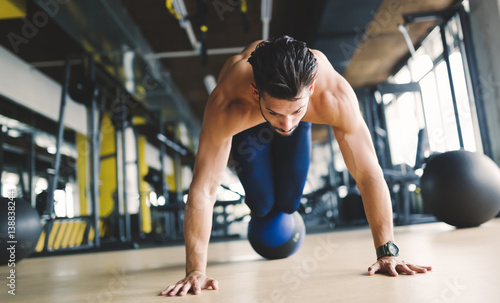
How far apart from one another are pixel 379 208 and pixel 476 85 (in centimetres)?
390

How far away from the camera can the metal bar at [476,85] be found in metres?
4.47

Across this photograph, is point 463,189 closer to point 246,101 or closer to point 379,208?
point 379,208

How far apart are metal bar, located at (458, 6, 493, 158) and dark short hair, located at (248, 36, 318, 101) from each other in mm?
A: 4045

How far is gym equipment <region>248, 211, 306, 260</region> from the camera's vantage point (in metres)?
2.05

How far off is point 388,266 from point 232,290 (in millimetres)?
511

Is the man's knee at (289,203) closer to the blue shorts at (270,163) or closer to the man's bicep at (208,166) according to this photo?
the blue shorts at (270,163)

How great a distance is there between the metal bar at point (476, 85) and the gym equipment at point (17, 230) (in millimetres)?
4433

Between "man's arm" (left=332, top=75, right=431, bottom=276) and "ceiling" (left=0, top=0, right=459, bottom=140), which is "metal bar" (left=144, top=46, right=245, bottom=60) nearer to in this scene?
"ceiling" (left=0, top=0, right=459, bottom=140)

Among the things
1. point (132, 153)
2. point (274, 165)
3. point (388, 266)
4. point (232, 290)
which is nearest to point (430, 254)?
point (388, 266)

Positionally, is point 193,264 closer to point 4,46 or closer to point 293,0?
point 293,0

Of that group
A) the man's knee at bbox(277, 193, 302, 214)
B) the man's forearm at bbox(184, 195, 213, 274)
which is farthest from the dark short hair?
the man's knee at bbox(277, 193, 302, 214)

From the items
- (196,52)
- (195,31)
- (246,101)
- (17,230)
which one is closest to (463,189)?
(246,101)

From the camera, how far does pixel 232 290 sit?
1303 millimetres

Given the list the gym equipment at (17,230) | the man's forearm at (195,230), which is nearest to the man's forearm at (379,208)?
the man's forearm at (195,230)
